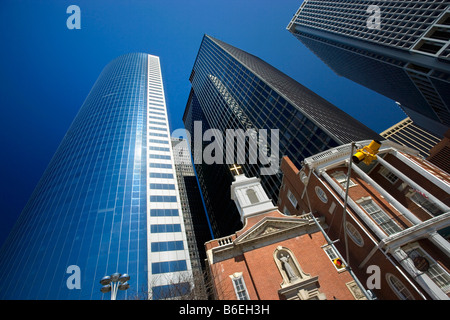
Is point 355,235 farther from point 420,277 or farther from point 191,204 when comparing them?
point 191,204

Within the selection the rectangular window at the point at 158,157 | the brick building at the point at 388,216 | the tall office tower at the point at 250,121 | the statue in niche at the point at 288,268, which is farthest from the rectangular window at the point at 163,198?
the statue in niche at the point at 288,268

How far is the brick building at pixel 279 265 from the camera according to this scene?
17250 mm

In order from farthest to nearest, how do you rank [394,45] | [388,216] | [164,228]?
[394,45], [164,228], [388,216]

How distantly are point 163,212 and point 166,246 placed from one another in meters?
8.34

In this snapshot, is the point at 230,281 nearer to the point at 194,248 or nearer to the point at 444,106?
the point at 194,248

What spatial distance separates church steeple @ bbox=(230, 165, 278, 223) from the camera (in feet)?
81.2

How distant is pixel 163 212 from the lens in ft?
156

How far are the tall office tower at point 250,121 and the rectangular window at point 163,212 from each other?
2189 cm

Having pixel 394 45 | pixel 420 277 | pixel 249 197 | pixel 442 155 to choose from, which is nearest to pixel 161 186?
pixel 249 197

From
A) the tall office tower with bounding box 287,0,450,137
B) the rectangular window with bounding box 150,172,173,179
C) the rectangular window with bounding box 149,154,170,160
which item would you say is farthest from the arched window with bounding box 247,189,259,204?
the tall office tower with bounding box 287,0,450,137

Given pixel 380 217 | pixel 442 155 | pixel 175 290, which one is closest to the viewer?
pixel 380 217

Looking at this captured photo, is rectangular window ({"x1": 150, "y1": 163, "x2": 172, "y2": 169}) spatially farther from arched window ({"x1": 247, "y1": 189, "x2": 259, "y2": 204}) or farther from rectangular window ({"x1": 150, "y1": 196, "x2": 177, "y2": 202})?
arched window ({"x1": 247, "y1": 189, "x2": 259, "y2": 204})

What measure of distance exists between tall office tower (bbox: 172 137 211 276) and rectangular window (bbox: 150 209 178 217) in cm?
1407
